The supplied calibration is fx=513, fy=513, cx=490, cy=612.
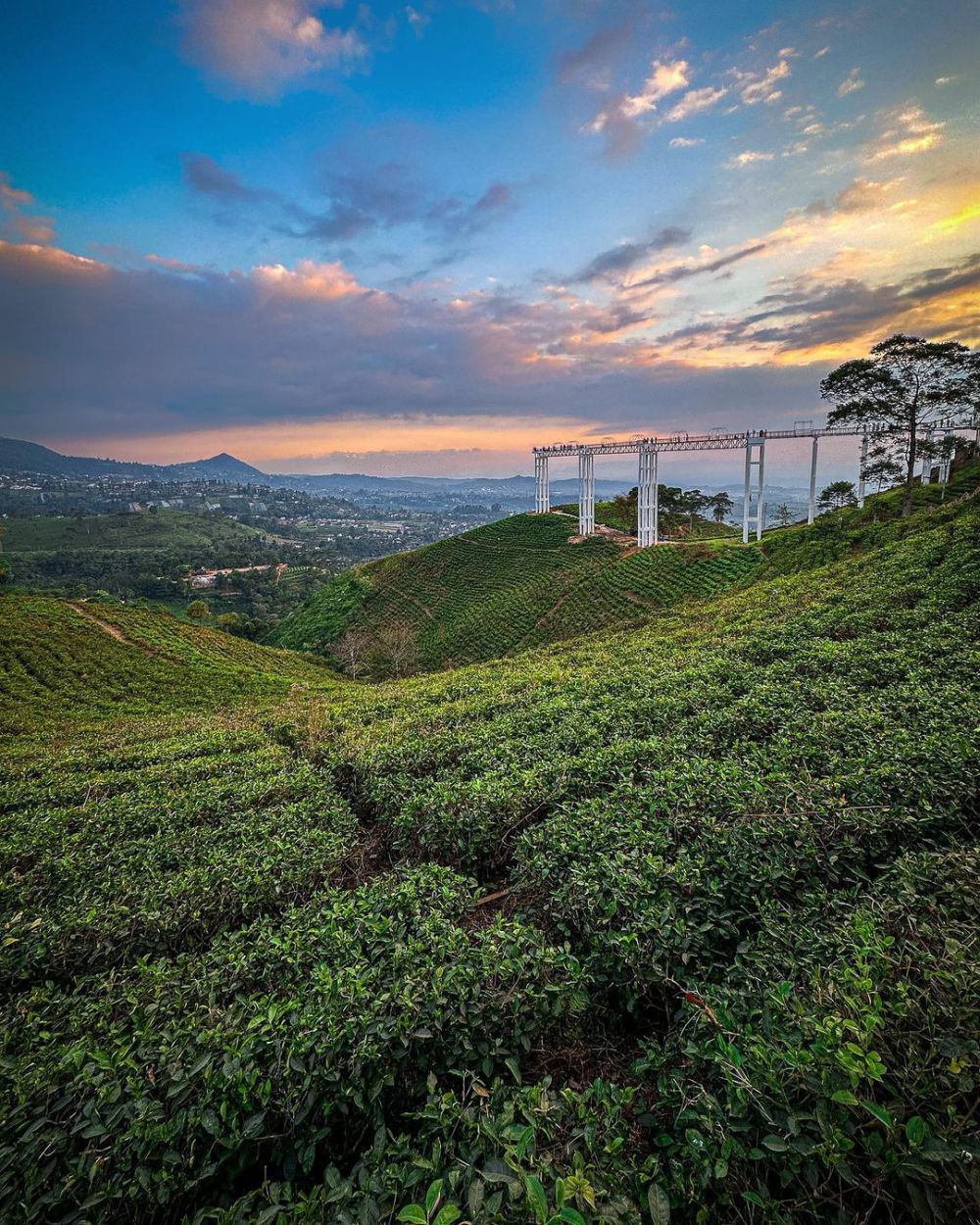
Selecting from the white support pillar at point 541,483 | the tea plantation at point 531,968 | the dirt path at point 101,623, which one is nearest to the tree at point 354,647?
the dirt path at point 101,623

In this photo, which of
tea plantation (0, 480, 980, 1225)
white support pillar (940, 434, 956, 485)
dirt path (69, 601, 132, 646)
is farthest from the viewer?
dirt path (69, 601, 132, 646)

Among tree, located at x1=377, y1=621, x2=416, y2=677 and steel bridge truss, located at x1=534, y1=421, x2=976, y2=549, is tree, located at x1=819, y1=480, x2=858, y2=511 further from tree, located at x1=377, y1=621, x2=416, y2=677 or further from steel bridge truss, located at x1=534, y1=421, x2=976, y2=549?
tree, located at x1=377, y1=621, x2=416, y2=677

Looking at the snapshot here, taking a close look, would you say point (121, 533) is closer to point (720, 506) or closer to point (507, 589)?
point (507, 589)

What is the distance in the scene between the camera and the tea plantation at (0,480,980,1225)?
256 cm

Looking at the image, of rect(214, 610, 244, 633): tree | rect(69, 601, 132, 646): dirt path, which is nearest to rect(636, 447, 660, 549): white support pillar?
rect(69, 601, 132, 646): dirt path

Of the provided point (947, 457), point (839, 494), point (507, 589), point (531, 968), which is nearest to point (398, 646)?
point (507, 589)

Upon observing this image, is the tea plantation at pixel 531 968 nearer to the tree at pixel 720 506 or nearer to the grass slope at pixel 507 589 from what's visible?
the grass slope at pixel 507 589

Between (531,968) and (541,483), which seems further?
(541,483)

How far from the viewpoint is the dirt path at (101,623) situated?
34.3 metres

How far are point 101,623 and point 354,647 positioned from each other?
64.2ft

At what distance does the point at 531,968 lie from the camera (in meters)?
3.95

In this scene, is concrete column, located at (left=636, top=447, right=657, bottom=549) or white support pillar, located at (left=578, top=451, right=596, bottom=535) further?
white support pillar, located at (left=578, top=451, right=596, bottom=535)

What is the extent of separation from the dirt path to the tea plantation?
2893 cm

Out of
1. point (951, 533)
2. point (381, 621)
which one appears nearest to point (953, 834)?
point (951, 533)
